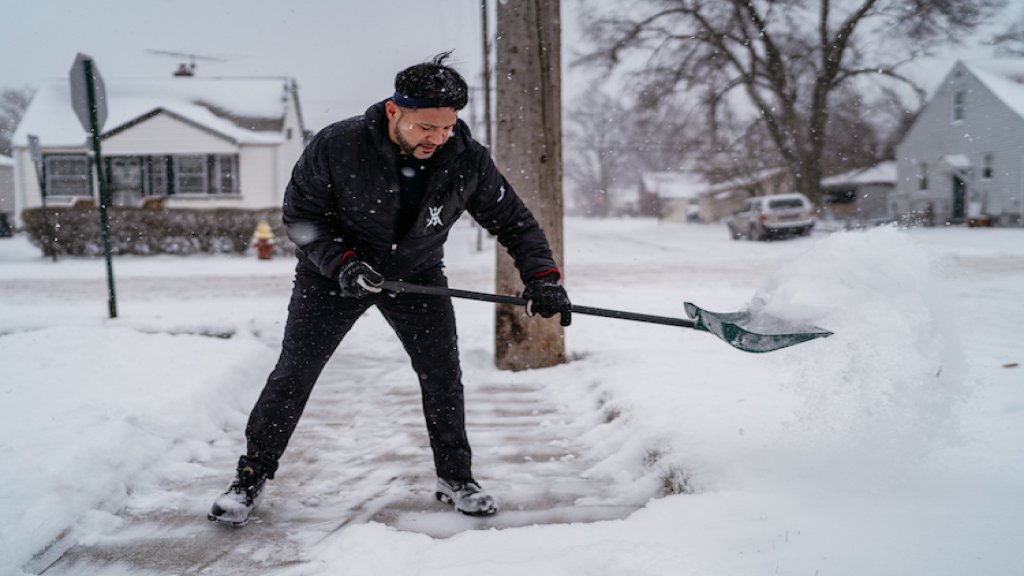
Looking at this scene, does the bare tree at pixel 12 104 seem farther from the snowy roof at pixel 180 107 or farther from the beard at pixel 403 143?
the beard at pixel 403 143

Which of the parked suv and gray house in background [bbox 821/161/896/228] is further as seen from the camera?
gray house in background [bbox 821/161/896/228]

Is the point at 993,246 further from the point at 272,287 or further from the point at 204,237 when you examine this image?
the point at 204,237

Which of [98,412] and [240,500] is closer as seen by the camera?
[240,500]

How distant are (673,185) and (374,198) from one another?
70483 millimetres

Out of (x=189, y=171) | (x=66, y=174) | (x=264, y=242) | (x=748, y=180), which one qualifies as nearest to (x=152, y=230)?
(x=264, y=242)

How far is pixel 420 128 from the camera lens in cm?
253

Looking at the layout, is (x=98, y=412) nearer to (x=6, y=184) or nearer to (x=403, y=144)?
(x=403, y=144)

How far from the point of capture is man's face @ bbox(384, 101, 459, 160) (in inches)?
99.1

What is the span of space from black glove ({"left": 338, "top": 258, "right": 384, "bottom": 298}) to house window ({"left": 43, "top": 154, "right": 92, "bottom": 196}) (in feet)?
78.1

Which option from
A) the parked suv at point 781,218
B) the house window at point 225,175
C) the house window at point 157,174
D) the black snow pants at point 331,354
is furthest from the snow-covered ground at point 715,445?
the parked suv at point 781,218

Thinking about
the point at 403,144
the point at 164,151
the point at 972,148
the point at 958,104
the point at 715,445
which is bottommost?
the point at 715,445

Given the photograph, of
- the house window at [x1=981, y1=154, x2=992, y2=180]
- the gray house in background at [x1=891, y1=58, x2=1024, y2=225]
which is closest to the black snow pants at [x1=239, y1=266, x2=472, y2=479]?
the gray house in background at [x1=891, y1=58, x2=1024, y2=225]

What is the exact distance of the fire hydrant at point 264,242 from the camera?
52.6 feet

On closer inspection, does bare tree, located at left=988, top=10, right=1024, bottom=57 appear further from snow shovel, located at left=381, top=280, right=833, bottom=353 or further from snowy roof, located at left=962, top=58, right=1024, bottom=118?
snow shovel, located at left=381, top=280, right=833, bottom=353
